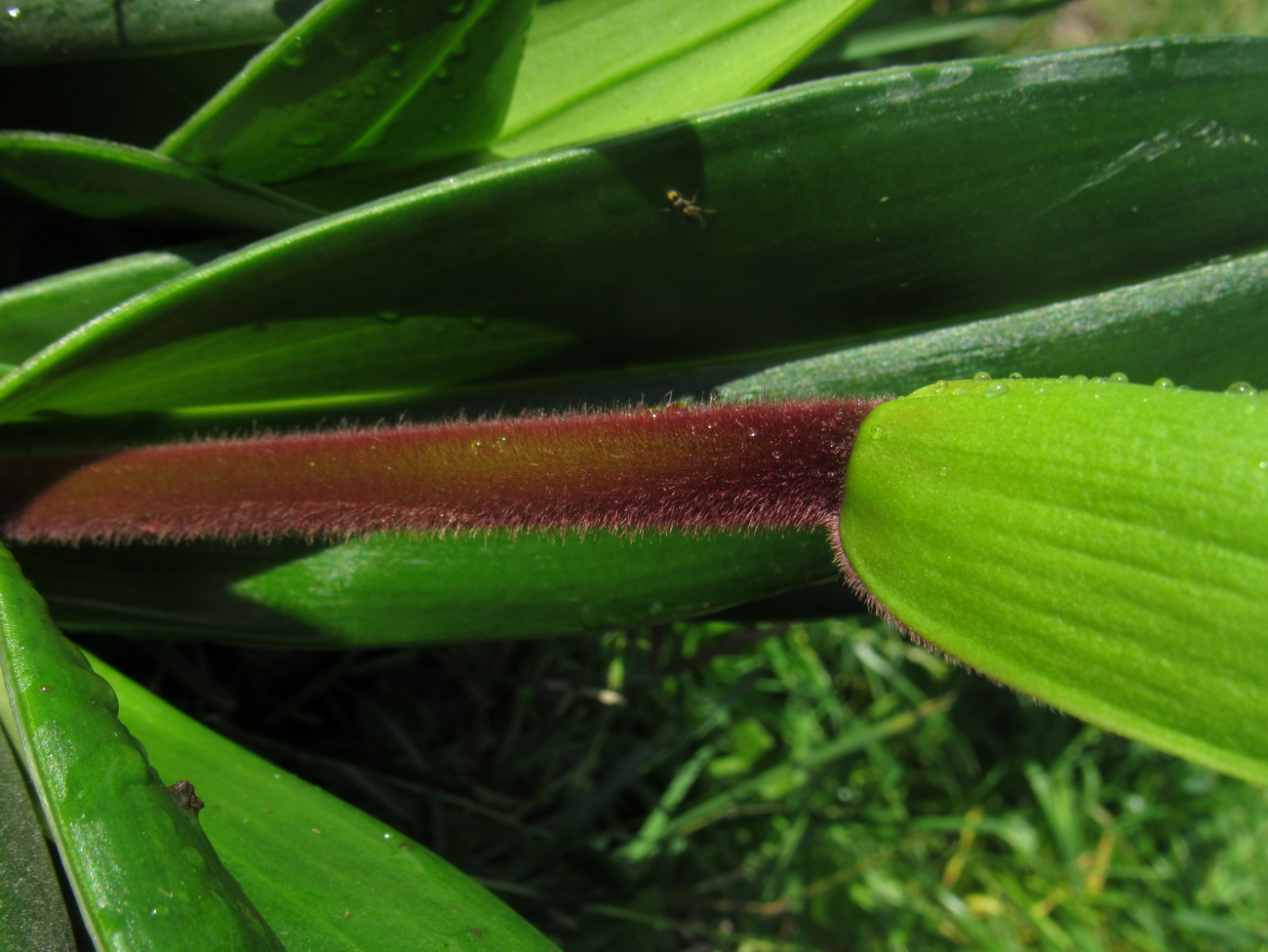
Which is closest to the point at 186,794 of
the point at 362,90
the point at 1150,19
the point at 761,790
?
the point at 362,90

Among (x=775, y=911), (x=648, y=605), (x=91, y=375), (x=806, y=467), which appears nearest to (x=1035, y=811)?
(x=775, y=911)

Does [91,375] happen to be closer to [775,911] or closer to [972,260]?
[972,260]

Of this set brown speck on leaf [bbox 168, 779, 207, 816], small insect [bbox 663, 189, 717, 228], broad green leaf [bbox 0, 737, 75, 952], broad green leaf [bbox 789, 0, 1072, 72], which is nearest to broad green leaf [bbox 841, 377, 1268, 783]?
small insect [bbox 663, 189, 717, 228]

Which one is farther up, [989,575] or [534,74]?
[534,74]

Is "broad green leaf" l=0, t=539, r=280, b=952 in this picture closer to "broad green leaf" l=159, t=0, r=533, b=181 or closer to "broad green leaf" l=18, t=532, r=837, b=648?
"broad green leaf" l=18, t=532, r=837, b=648

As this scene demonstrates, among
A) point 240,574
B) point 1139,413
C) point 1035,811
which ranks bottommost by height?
point 1035,811

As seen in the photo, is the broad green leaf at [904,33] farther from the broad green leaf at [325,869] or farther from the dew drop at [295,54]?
the broad green leaf at [325,869]

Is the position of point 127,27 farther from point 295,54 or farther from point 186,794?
point 186,794
